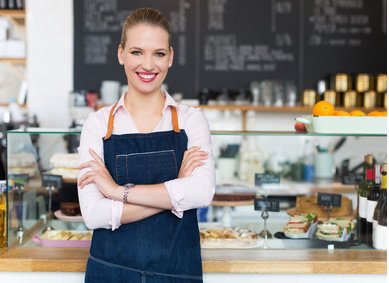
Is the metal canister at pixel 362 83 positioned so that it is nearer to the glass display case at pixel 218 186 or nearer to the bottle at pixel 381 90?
the bottle at pixel 381 90

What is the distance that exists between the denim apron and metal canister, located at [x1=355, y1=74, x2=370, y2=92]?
144 inches

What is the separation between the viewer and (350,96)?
5.24m

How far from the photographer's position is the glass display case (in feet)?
7.85

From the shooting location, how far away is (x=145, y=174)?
6.10 ft

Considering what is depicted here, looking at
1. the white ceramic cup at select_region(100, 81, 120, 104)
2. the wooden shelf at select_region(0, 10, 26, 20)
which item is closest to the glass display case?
the white ceramic cup at select_region(100, 81, 120, 104)

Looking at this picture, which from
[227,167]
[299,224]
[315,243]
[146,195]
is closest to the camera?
[146,195]

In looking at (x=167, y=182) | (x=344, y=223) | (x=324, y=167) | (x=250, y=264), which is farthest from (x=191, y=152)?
(x=324, y=167)

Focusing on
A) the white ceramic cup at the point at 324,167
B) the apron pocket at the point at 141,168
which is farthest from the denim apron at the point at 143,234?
the white ceramic cup at the point at 324,167

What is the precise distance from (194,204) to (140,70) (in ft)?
1.36

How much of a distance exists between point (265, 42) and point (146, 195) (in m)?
3.86

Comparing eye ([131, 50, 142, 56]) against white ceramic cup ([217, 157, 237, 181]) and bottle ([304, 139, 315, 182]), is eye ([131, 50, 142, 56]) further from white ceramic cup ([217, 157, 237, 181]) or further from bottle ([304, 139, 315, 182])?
bottle ([304, 139, 315, 182])

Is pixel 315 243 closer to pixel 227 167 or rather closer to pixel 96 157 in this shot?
pixel 96 157

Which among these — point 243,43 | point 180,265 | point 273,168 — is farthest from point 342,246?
point 243,43

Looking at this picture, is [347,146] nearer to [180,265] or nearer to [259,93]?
[259,93]
